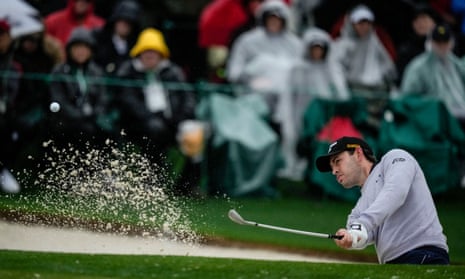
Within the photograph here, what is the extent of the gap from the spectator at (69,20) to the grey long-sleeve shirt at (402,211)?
24.4 ft

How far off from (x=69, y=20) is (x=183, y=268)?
769 cm

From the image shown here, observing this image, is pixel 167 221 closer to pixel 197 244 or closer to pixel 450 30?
pixel 197 244

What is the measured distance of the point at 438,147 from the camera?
15.0 metres

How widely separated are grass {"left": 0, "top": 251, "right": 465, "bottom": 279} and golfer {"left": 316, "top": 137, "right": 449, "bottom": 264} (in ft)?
0.75

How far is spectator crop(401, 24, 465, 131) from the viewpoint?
15.4m

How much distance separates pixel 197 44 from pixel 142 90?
288 centimetres

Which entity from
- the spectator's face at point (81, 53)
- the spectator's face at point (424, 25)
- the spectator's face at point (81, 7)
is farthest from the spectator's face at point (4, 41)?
the spectator's face at point (424, 25)

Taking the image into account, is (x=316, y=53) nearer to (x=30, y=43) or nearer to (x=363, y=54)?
(x=363, y=54)

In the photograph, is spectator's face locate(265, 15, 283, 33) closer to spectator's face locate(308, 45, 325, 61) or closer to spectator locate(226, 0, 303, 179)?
spectator locate(226, 0, 303, 179)

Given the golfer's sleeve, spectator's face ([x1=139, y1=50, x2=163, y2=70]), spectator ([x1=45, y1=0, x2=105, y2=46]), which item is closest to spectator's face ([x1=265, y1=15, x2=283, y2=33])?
spectator's face ([x1=139, y1=50, x2=163, y2=70])

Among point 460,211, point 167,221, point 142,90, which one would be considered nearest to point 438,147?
point 460,211

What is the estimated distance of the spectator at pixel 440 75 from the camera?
15.4 m

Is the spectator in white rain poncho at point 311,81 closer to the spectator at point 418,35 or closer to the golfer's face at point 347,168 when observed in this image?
the spectator at point 418,35

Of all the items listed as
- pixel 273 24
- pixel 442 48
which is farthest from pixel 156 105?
pixel 442 48
